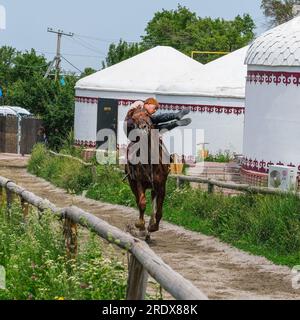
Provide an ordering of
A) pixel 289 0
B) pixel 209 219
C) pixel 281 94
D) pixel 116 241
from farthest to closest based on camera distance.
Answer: pixel 289 0
pixel 281 94
pixel 209 219
pixel 116 241

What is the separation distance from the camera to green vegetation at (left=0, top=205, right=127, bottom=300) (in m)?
9.30

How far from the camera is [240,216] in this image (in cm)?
1612

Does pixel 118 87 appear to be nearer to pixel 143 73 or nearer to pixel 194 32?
pixel 143 73

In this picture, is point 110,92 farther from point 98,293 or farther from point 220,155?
point 98,293

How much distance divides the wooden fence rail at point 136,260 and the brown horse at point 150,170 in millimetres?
3959

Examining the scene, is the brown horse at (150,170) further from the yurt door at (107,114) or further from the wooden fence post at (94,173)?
the yurt door at (107,114)

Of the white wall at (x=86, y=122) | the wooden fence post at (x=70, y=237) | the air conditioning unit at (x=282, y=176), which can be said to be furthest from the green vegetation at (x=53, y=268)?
the white wall at (x=86, y=122)

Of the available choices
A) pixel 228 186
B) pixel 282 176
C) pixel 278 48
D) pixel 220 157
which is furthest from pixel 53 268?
pixel 220 157

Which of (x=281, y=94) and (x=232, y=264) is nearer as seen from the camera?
A: (x=232, y=264)

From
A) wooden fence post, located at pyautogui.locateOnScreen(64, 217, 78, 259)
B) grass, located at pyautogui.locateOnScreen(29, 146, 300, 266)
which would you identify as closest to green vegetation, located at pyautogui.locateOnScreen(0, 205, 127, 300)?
wooden fence post, located at pyautogui.locateOnScreen(64, 217, 78, 259)

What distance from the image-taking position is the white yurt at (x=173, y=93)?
30.4 m

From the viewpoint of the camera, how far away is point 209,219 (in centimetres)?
1722
